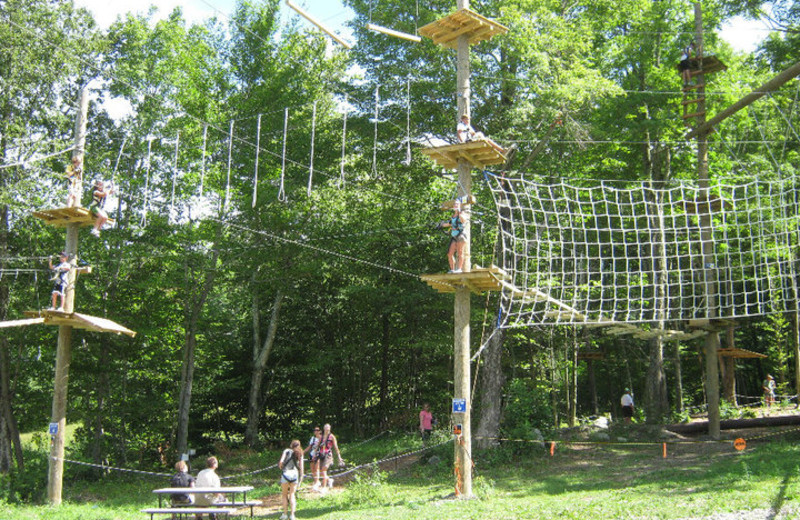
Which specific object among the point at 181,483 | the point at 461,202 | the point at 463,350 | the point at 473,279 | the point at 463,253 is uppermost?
the point at 461,202

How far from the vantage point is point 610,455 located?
1402 centimetres

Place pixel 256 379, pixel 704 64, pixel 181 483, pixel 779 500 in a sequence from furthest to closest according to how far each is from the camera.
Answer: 1. pixel 256 379
2. pixel 704 64
3. pixel 181 483
4. pixel 779 500

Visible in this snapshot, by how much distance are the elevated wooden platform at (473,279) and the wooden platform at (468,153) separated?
6.10 feet

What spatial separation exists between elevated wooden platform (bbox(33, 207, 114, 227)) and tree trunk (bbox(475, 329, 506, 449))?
27.6 feet

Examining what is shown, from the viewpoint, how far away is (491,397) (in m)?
15.7

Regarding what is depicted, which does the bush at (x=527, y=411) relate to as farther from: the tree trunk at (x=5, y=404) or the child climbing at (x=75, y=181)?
the tree trunk at (x=5, y=404)

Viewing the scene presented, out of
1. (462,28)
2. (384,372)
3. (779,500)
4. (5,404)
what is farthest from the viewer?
(384,372)

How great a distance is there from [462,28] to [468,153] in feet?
6.82

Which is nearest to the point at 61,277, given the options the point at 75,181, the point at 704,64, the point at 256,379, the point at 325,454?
the point at 75,181

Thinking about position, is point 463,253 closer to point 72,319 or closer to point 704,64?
point 72,319

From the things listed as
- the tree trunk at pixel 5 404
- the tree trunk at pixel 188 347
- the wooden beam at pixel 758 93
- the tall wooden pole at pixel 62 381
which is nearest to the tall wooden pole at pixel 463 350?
the wooden beam at pixel 758 93

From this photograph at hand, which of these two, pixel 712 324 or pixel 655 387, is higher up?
pixel 712 324

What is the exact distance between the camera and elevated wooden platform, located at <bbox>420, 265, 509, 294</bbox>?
10172 mm

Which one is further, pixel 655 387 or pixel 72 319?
pixel 655 387
